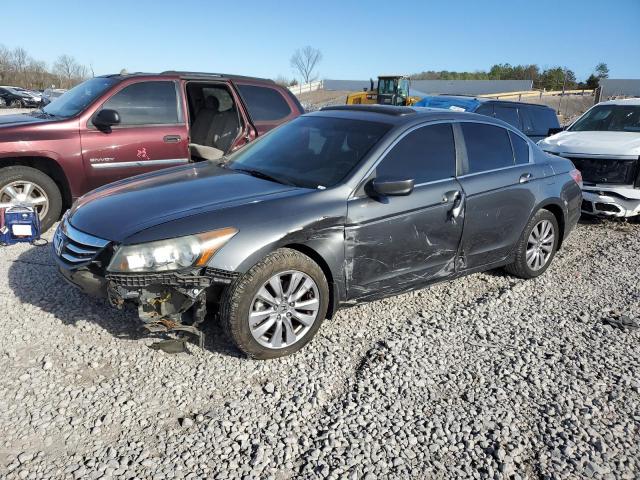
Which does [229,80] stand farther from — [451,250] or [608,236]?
[608,236]

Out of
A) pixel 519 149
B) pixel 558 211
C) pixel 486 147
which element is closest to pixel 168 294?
pixel 486 147

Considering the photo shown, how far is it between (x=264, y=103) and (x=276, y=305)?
432 centimetres

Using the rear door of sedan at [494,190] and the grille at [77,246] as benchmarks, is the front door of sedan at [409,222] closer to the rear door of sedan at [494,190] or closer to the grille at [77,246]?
the rear door of sedan at [494,190]

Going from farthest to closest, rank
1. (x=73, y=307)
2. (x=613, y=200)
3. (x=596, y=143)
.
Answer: (x=596, y=143)
(x=613, y=200)
(x=73, y=307)

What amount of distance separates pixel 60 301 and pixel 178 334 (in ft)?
4.54

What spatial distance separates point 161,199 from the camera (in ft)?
11.5

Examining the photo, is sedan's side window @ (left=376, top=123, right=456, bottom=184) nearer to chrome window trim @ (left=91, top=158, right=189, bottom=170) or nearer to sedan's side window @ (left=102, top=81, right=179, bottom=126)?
chrome window trim @ (left=91, top=158, right=189, bottom=170)

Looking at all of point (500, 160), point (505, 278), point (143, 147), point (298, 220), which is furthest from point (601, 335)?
point (143, 147)

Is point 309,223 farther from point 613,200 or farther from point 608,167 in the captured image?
point 608,167

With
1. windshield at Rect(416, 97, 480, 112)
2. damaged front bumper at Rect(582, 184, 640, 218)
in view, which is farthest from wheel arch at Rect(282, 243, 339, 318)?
windshield at Rect(416, 97, 480, 112)

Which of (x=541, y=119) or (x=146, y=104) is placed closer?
(x=146, y=104)

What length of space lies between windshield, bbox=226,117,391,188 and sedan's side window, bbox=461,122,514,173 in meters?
0.85

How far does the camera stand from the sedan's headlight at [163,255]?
306 centimetres

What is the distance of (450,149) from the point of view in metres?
4.25
